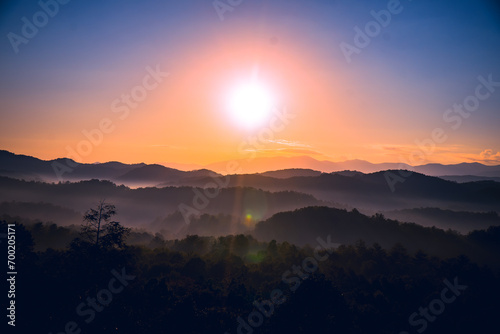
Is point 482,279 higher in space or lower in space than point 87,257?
lower

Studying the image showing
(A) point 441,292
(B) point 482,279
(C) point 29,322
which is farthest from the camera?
(B) point 482,279

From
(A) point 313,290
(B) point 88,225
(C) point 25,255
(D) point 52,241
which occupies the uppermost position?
(B) point 88,225

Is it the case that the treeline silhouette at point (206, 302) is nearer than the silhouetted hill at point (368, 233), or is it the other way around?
the treeline silhouette at point (206, 302)

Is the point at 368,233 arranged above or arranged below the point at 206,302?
below

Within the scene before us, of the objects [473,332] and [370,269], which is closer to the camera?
[473,332]

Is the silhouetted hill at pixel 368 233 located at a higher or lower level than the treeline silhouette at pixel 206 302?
lower

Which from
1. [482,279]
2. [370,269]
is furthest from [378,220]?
[482,279]

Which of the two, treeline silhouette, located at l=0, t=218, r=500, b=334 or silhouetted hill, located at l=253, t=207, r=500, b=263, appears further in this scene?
silhouetted hill, located at l=253, t=207, r=500, b=263

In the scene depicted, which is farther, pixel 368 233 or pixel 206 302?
pixel 368 233

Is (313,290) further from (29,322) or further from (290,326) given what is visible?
(29,322)

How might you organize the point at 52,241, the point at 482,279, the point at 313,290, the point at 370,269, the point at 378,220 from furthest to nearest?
the point at 378,220
the point at 52,241
the point at 370,269
the point at 482,279
the point at 313,290

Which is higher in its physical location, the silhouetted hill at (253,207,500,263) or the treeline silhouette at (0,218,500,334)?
the treeline silhouette at (0,218,500,334)
